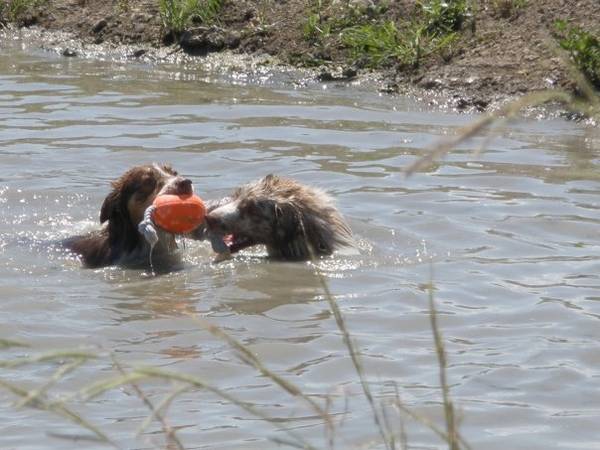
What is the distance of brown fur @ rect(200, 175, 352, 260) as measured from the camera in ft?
28.3

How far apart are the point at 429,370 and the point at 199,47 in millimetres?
9404

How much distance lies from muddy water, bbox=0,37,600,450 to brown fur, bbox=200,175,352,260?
0.19 meters

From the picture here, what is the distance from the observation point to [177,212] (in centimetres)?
827

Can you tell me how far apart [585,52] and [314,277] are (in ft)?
15.1

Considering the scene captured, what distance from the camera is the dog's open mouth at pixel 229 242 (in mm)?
8664

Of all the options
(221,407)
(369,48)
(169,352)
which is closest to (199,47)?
(369,48)

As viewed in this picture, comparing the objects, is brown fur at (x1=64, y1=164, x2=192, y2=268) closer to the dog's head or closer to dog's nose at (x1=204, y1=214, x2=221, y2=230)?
the dog's head

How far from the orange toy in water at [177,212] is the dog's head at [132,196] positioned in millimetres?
216

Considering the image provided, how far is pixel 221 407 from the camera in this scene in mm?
5453

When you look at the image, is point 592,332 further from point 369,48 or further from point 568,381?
point 369,48

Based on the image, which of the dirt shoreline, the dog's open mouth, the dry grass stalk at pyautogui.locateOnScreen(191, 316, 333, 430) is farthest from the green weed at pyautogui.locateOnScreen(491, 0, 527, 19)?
the dry grass stalk at pyautogui.locateOnScreen(191, 316, 333, 430)

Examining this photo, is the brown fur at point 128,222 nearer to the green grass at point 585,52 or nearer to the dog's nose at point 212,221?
the dog's nose at point 212,221

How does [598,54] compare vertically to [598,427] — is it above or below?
above

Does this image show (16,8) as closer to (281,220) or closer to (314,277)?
(281,220)
